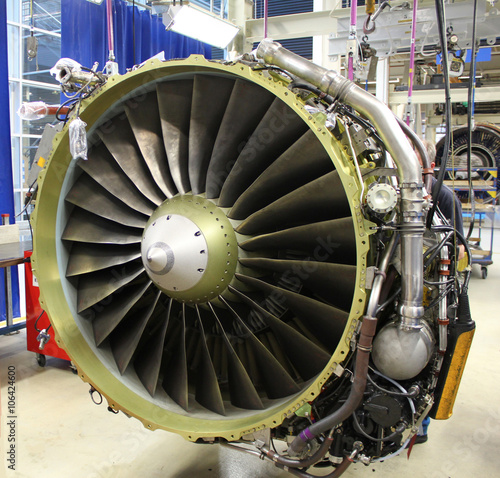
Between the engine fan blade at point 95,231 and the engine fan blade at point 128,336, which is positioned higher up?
the engine fan blade at point 95,231

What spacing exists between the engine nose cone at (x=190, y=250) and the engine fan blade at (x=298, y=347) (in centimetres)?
16

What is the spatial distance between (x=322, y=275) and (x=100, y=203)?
1199mm

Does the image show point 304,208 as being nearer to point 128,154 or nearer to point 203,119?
point 203,119

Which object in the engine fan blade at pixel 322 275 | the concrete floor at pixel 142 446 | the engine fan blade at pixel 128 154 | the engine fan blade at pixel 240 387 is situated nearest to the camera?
the engine fan blade at pixel 322 275

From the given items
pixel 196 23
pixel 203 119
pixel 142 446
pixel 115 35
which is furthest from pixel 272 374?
pixel 115 35

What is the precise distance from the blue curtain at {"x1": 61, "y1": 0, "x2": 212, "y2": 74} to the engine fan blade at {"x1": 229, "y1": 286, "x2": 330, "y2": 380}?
3.47 meters

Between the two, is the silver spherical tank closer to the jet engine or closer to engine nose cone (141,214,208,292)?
the jet engine

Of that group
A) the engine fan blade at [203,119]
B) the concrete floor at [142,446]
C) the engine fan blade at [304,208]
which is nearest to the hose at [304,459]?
the concrete floor at [142,446]

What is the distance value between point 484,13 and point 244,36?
286 cm

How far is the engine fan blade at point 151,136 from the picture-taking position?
227 centimetres

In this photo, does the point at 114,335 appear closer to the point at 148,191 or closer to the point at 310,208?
the point at 148,191

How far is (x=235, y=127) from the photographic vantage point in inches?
83.2

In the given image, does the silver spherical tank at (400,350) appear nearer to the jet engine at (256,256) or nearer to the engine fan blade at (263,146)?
the jet engine at (256,256)

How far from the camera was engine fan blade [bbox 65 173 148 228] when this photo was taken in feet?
7.52
